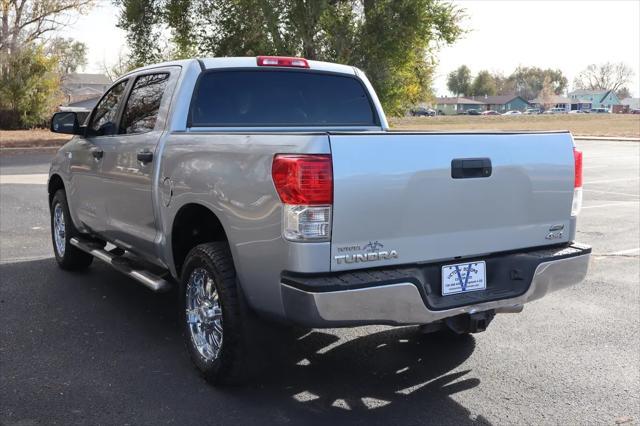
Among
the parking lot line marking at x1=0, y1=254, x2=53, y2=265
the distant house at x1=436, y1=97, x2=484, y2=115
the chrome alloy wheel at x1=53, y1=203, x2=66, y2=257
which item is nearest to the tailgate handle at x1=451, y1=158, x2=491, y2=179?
the chrome alloy wheel at x1=53, y1=203, x2=66, y2=257

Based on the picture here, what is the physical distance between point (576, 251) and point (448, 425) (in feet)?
4.49

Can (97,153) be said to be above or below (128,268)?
above

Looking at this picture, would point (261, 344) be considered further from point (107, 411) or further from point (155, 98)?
point (155, 98)

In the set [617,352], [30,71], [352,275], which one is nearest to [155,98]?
[352,275]

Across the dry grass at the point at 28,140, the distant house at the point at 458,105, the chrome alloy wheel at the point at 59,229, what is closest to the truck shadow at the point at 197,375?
the chrome alloy wheel at the point at 59,229

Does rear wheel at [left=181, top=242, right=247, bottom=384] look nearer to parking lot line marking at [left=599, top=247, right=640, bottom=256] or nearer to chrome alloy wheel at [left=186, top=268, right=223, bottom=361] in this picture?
chrome alloy wheel at [left=186, top=268, right=223, bottom=361]

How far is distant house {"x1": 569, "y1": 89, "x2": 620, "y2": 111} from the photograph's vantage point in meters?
178

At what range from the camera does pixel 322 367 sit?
14.9ft

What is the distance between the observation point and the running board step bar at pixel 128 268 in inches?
187

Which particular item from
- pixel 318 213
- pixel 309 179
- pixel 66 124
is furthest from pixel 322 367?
pixel 66 124

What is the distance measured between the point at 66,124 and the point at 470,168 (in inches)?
159

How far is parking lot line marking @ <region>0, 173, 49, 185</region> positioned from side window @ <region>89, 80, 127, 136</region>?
32.7 ft

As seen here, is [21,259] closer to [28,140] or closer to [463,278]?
[463,278]

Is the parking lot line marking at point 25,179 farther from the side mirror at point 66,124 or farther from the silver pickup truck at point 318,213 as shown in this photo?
the silver pickup truck at point 318,213
